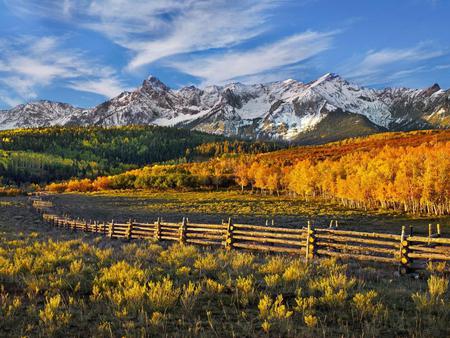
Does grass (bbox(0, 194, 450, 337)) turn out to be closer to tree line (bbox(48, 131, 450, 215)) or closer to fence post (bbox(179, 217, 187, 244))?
fence post (bbox(179, 217, 187, 244))

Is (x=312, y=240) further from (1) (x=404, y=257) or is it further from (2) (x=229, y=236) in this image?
(2) (x=229, y=236)

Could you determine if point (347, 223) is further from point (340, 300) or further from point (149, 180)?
point (149, 180)

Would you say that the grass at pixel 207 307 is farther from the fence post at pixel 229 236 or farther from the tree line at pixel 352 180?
the tree line at pixel 352 180

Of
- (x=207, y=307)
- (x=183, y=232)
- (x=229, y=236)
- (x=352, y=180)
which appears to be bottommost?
(x=183, y=232)

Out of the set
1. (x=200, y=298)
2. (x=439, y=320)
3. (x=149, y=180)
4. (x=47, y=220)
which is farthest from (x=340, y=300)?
(x=149, y=180)

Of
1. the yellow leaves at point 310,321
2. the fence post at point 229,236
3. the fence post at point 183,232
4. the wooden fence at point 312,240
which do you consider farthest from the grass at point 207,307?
the fence post at point 183,232

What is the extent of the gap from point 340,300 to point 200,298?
9.85 feet

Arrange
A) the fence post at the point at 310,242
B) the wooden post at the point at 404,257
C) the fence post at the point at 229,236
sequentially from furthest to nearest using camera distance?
1. the fence post at the point at 229,236
2. the fence post at the point at 310,242
3. the wooden post at the point at 404,257

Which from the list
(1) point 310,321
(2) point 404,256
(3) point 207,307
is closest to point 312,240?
(2) point 404,256

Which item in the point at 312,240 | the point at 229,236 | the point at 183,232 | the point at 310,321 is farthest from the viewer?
the point at 183,232

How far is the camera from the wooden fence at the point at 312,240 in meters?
12.8

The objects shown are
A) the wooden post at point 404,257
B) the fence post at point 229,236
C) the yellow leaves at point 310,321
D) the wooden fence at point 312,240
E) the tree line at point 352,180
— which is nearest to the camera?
the yellow leaves at point 310,321

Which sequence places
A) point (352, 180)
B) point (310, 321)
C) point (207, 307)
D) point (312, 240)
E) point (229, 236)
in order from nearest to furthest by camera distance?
point (310, 321) → point (207, 307) → point (312, 240) → point (229, 236) → point (352, 180)

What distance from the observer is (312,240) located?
15664 millimetres
